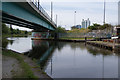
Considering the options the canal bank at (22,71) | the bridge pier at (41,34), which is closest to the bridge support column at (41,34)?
the bridge pier at (41,34)

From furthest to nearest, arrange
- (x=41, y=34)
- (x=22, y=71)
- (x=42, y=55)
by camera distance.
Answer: (x=41, y=34)
(x=42, y=55)
(x=22, y=71)

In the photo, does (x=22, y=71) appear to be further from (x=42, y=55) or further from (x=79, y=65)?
(x=42, y=55)

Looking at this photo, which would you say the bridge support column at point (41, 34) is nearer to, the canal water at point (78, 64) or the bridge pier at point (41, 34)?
the bridge pier at point (41, 34)

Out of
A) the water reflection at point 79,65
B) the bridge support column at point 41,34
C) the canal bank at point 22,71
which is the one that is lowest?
the water reflection at point 79,65

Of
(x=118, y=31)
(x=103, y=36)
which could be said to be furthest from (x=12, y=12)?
(x=103, y=36)

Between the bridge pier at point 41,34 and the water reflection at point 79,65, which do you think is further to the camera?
the bridge pier at point 41,34

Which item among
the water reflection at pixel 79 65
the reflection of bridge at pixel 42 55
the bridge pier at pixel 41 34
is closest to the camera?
the water reflection at pixel 79 65

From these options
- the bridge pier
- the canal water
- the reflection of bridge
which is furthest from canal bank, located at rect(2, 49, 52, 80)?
the bridge pier

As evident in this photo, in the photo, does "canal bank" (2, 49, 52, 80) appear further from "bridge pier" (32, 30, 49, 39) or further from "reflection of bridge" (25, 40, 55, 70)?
"bridge pier" (32, 30, 49, 39)

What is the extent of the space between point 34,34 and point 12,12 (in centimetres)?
6313

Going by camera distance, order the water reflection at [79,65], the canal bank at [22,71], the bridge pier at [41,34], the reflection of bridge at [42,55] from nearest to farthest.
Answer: the canal bank at [22,71] < the water reflection at [79,65] < the reflection of bridge at [42,55] < the bridge pier at [41,34]

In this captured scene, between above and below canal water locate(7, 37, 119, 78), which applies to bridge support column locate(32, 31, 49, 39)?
above

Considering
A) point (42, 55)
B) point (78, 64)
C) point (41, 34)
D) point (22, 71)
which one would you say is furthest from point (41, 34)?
point (22, 71)

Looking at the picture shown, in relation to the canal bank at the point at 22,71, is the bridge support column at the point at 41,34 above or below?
above
